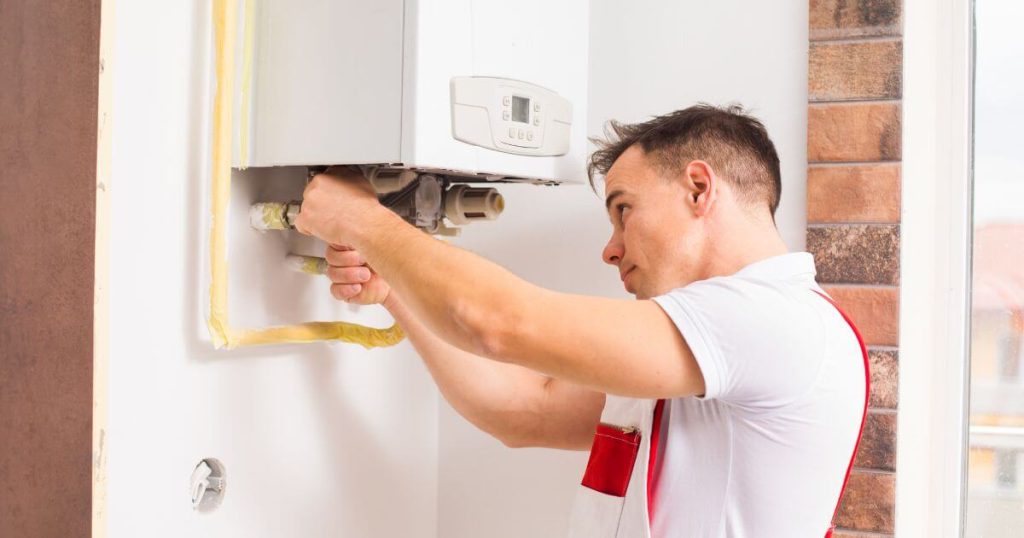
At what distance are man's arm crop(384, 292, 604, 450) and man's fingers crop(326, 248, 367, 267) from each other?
194mm

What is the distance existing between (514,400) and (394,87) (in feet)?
1.95

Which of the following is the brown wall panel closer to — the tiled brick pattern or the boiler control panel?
the boiler control panel

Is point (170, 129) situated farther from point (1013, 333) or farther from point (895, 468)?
point (1013, 333)

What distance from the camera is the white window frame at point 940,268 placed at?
1.54 m

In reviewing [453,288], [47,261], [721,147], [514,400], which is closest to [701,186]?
[721,147]

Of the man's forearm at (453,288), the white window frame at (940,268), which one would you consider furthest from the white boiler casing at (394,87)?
the white window frame at (940,268)

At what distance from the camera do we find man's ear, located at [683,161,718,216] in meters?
1.21

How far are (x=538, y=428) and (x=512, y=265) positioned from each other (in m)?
0.36

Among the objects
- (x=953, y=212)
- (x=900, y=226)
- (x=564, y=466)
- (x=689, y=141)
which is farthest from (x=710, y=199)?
(x=564, y=466)

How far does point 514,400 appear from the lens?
150cm

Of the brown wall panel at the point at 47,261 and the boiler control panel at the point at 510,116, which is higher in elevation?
the boiler control panel at the point at 510,116

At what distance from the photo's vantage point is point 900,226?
149 centimetres

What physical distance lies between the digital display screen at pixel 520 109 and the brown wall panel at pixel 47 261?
20.5 inches

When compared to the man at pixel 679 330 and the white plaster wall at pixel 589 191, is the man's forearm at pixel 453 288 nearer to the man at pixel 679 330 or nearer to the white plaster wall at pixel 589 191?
the man at pixel 679 330
